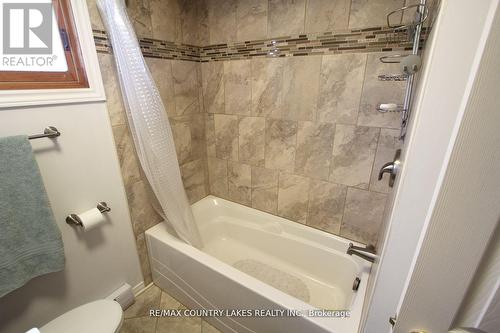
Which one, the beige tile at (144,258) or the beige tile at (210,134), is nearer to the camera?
the beige tile at (144,258)

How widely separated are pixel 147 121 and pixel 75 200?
59cm

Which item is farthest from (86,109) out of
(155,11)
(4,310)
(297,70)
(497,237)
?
(497,237)

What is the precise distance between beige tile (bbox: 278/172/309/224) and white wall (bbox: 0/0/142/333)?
116 cm

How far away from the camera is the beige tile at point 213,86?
1.78 metres

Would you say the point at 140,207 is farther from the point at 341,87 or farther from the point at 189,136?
the point at 341,87

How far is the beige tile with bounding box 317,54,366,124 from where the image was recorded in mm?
1279

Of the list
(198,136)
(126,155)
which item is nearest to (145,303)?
(126,155)

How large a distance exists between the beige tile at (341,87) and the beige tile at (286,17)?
286mm

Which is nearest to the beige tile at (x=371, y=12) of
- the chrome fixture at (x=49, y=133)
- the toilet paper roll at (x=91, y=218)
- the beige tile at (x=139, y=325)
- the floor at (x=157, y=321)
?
the chrome fixture at (x=49, y=133)

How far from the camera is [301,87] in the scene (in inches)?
58.0

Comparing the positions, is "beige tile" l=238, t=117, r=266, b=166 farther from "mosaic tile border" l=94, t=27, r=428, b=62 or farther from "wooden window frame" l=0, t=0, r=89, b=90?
"wooden window frame" l=0, t=0, r=89, b=90

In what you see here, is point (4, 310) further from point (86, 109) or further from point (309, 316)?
point (309, 316)

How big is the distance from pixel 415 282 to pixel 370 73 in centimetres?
121

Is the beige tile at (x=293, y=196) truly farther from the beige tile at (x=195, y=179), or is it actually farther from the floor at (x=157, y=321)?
the floor at (x=157, y=321)
